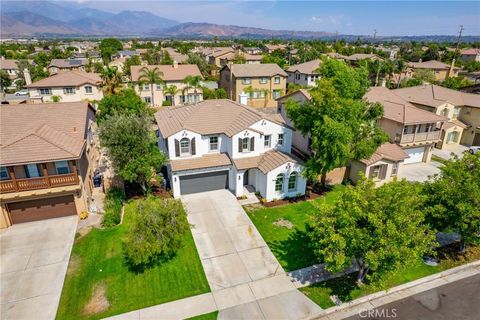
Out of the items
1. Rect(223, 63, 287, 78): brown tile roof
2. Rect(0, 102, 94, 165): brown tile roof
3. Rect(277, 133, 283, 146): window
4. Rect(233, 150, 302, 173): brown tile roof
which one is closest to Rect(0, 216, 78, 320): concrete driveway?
Rect(0, 102, 94, 165): brown tile roof

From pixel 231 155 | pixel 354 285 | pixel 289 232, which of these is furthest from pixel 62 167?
pixel 354 285

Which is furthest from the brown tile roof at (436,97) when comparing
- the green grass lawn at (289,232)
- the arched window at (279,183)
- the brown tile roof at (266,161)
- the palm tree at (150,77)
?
the palm tree at (150,77)

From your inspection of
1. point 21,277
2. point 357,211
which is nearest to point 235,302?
point 357,211

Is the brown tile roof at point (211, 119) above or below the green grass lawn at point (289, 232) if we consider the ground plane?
above

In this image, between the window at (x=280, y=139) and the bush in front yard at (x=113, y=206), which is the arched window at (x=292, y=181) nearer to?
the window at (x=280, y=139)

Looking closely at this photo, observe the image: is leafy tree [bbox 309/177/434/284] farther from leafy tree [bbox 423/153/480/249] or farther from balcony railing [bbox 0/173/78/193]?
balcony railing [bbox 0/173/78/193]

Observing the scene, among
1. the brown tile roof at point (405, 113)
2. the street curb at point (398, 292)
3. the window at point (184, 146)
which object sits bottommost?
the street curb at point (398, 292)

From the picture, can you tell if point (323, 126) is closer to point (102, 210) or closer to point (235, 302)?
point (235, 302)
